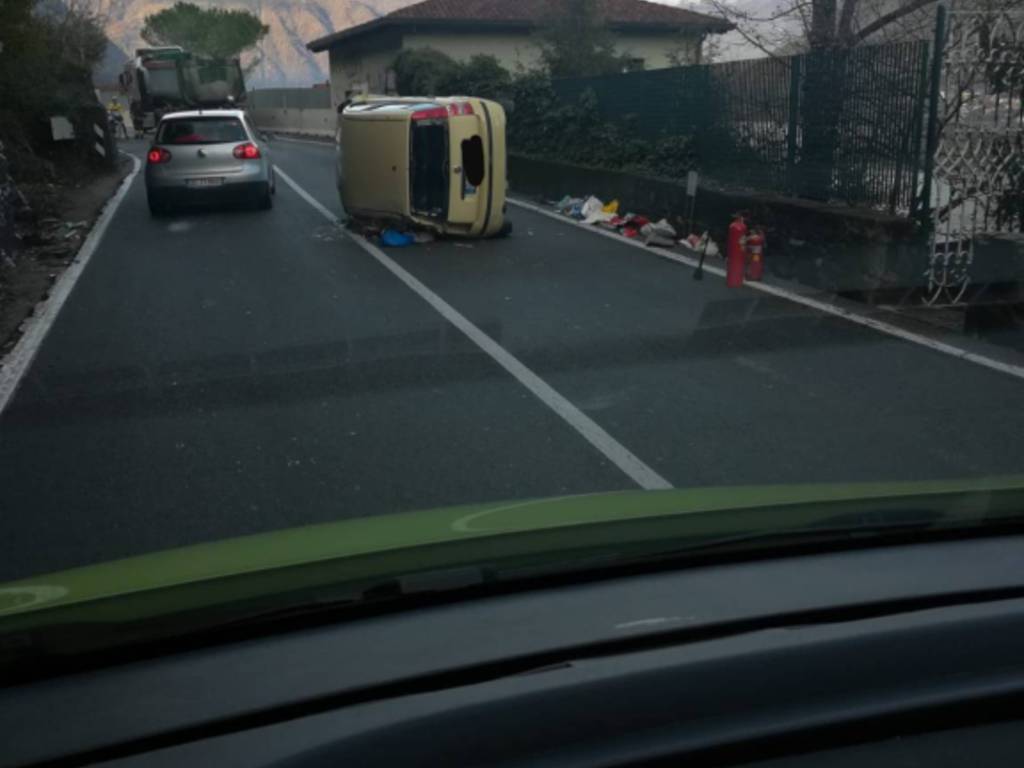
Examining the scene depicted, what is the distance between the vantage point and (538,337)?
30.5ft

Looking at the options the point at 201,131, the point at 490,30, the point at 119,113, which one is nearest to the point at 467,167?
the point at 201,131

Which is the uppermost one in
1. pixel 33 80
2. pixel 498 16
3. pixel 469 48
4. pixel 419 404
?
pixel 498 16

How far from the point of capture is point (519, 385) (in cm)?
778

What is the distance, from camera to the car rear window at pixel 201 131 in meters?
18.1

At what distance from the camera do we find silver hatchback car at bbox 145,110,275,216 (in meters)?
17.9

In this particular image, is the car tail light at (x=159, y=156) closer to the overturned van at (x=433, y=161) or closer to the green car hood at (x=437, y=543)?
the overturned van at (x=433, y=161)

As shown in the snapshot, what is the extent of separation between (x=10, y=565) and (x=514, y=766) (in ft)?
13.1

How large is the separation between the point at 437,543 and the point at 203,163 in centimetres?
1690

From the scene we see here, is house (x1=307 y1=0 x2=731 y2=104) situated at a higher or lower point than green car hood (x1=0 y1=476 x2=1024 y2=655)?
higher

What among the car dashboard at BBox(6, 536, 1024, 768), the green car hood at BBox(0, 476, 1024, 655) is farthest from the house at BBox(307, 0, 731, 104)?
the car dashboard at BBox(6, 536, 1024, 768)

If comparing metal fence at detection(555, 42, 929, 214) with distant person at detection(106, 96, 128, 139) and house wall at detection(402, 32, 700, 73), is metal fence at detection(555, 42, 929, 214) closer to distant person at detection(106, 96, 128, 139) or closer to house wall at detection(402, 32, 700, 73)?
house wall at detection(402, 32, 700, 73)

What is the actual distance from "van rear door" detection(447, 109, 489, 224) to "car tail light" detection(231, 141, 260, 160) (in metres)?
5.13

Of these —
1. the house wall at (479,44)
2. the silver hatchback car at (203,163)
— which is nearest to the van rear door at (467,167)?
the silver hatchback car at (203,163)

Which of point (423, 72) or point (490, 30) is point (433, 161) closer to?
point (423, 72)
